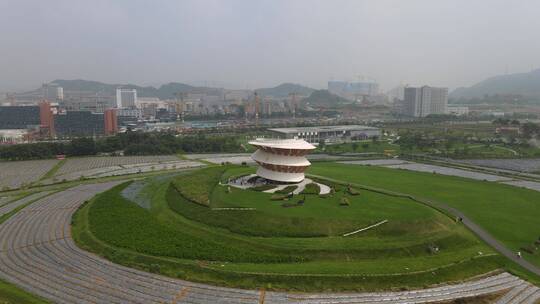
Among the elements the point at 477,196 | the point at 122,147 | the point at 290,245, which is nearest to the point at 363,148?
the point at 477,196

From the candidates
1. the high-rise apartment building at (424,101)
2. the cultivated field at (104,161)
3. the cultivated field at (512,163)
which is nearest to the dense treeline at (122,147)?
the cultivated field at (104,161)

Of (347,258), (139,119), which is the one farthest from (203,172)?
(139,119)

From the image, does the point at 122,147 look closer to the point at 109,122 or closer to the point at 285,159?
the point at 109,122

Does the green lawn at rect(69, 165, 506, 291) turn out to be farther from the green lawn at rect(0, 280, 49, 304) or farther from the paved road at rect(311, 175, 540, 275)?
the green lawn at rect(0, 280, 49, 304)

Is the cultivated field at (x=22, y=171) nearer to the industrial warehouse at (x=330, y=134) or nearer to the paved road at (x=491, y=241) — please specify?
the paved road at (x=491, y=241)

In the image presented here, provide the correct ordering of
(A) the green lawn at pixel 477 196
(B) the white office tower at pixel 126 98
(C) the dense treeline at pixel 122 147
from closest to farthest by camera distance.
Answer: (A) the green lawn at pixel 477 196, (C) the dense treeline at pixel 122 147, (B) the white office tower at pixel 126 98

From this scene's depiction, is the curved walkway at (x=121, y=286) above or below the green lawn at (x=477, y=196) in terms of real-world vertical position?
below

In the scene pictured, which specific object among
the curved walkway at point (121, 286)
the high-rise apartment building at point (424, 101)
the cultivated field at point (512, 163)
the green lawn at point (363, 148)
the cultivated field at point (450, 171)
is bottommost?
the curved walkway at point (121, 286)
